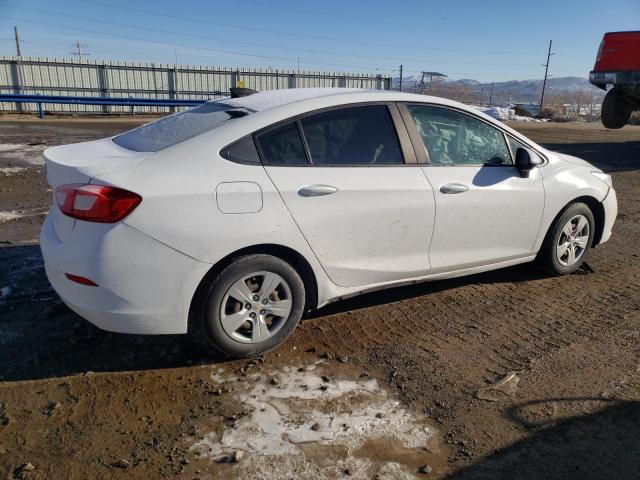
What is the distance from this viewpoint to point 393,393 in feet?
10.3

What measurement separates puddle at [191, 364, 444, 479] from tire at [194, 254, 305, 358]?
0.73ft

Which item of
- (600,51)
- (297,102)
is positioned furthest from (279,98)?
(600,51)

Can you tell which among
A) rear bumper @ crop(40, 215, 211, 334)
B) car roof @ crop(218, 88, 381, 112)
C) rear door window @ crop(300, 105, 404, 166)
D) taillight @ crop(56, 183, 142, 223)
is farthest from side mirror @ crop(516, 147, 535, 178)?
taillight @ crop(56, 183, 142, 223)

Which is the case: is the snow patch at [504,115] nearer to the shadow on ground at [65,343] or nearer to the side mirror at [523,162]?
the side mirror at [523,162]

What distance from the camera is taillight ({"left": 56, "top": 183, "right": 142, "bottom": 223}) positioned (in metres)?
2.96

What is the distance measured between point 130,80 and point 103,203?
27.0 meters

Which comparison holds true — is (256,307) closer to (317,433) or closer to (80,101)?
(317,433)

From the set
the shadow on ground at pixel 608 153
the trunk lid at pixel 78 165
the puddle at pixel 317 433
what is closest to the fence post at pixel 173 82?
the shadow on ground at pixel 608 153

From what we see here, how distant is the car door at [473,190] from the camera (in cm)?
404

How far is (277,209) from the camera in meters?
3.33

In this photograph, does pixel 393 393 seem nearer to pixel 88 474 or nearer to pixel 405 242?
pixel 405 242

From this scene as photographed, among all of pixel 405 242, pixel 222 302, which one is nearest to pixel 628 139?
pixel 405 242

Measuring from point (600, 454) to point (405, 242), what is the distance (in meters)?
1.79

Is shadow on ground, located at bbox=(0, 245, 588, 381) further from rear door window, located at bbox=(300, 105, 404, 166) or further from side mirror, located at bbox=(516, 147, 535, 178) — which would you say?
side mirror, located at bbox=(516, 147, 535, 178)
